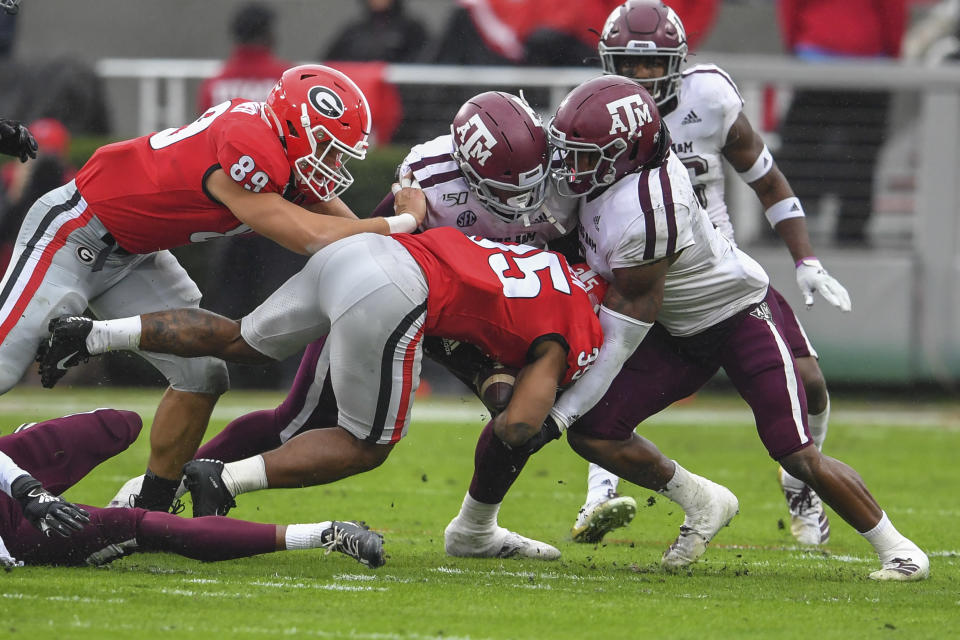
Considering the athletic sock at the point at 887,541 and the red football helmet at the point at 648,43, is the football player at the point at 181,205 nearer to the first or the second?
the red football helmet at the point at 648,43

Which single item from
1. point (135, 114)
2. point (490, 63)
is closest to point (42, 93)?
point (135, 114)

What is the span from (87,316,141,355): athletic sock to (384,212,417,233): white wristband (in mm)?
884

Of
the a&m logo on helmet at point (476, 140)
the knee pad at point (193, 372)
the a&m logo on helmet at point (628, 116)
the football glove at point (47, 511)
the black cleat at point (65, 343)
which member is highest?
the a&m logo on helmet at point (628, 116)

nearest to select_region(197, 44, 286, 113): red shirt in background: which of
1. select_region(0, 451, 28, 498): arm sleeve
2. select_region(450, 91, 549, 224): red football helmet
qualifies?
select_region(450, 91, 549, 224): red football helmet

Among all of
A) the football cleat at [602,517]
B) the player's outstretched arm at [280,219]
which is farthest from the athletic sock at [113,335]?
the football cleat at [602,517]

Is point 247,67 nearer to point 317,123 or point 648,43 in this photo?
point 648,43

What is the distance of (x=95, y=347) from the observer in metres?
4.68

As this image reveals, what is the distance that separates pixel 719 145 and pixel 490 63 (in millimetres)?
5027

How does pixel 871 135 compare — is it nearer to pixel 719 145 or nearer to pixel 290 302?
pixel 719 145

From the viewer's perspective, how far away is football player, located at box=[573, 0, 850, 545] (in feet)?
18.3

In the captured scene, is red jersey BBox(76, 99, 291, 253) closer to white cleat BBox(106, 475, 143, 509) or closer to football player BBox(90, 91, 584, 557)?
football player BBox(90, 91, 584, 557)

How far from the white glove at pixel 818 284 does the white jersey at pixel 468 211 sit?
108cm

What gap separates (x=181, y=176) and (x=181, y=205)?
0.32ft

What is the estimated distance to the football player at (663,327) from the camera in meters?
4.80
